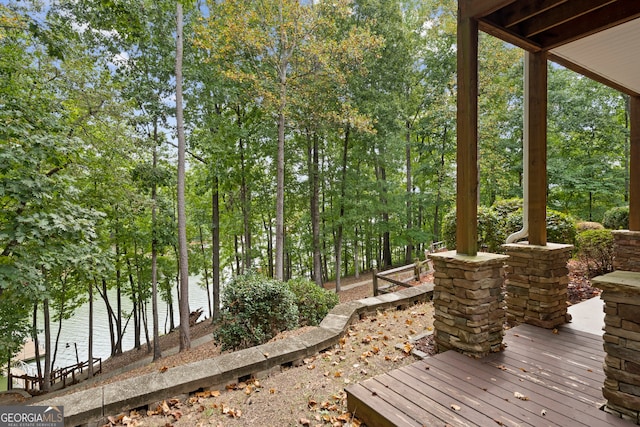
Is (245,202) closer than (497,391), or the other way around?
(497,391)

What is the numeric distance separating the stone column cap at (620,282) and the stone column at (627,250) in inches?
153

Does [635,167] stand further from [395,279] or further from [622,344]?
[395,279]

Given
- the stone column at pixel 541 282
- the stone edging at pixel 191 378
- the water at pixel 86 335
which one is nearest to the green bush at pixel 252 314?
the stone edging at pixel 191 378

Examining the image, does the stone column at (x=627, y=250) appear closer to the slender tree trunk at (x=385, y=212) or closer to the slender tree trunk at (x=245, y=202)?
the slender tree trunk at (x=385, y=212)

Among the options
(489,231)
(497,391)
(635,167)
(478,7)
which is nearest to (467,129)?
(478,7)

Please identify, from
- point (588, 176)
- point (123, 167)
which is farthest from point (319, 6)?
point (588, 176)

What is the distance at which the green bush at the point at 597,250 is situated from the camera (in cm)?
547

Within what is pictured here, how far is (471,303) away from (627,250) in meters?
4.26

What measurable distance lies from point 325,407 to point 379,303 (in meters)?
2.61

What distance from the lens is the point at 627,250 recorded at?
4.87 m

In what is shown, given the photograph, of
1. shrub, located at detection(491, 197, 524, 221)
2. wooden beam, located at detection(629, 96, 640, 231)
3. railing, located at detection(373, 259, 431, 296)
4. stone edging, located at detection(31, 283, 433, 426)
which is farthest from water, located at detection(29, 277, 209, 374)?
wooden beam, located at detection(629, 96, 640, 231)

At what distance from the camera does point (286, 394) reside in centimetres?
278

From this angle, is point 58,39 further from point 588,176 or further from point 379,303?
point 588,176

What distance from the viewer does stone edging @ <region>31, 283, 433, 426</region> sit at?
2465 millimetres
